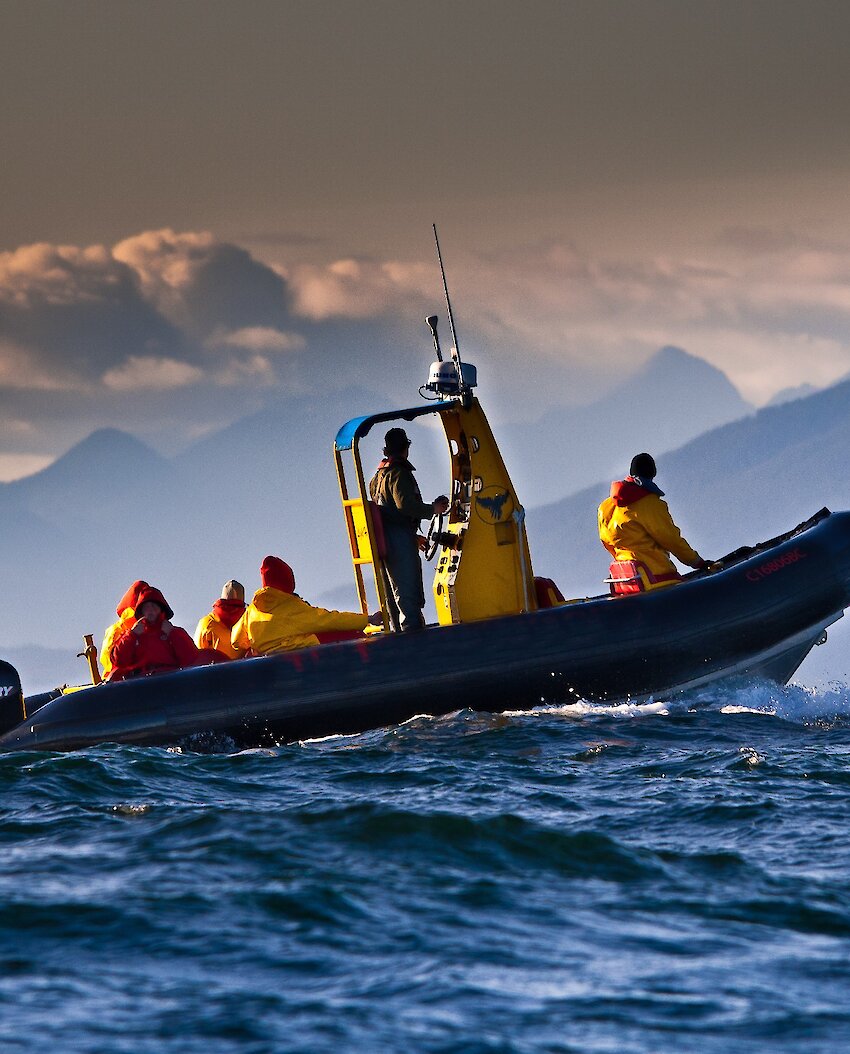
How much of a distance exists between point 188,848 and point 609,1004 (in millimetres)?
2444

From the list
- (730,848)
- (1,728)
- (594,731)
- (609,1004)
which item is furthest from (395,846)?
(1,728)

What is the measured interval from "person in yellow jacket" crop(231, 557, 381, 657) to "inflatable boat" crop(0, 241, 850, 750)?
0.86 feet

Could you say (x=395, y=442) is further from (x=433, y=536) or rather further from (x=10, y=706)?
(x=10, y=706)

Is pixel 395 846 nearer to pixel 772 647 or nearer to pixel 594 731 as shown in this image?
pixel 594 731

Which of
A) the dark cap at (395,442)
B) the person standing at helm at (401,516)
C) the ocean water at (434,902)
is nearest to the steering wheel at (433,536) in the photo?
the person standing at helm at (401,516)

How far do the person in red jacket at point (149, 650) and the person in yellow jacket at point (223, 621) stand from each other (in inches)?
35.7

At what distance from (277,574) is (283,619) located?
12.9 inches

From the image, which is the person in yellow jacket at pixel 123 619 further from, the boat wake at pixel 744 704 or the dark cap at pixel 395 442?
the boat wake at pixel 744 704

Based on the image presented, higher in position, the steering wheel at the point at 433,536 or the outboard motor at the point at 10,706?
the steering wheel at the point at 433,536

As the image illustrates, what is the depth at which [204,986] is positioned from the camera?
4.83 metres

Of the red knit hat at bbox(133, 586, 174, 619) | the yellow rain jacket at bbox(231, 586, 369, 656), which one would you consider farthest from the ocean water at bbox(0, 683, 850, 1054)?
the yellow rain jacket at bbox(231, 586, 369, 656)

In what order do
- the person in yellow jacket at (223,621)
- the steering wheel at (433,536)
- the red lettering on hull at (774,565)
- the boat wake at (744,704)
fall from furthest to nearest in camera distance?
the person in yellow jacket at (223,621) < the steering wheel at (433,536) < the red lettering on hull at (774,565) < the boat wake at (744,704)

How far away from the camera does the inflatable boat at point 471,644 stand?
10328mm

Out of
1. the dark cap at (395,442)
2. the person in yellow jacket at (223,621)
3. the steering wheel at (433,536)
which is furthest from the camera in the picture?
the person in yellow jacket at (223,621)
